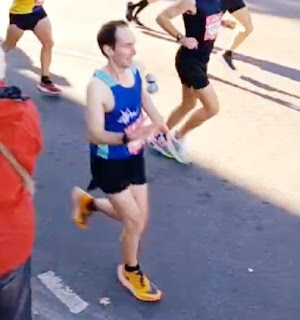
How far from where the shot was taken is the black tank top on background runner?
6500mm

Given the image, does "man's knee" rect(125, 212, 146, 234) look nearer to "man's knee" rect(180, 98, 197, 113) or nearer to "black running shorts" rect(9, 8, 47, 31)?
"man's knee" rect(180, 98, 197, 113)

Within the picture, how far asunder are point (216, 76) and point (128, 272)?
4841 millimetres

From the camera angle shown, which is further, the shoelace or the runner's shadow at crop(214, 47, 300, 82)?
the runner's shadow at crop(214, 47, 300, 82)

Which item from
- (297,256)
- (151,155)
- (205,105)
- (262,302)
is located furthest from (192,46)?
(262,302)

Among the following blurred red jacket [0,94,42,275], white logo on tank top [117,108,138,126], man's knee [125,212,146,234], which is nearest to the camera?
blurred red jacket [0,94,42,275]

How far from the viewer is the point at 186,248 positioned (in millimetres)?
5660

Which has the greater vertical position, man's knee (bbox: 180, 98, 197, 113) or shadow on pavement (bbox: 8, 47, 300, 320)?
man's knee (bbox: 180, 98, 197, 113)

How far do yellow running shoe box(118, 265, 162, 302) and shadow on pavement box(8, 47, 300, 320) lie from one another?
0.15ft

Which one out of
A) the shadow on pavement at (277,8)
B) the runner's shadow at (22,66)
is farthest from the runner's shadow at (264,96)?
the shadow on pavement at (277,8)

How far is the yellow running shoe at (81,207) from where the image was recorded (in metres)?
5.48

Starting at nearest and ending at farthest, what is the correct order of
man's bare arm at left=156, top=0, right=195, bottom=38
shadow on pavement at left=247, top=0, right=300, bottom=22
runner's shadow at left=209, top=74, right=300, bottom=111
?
man's bare arm at left=156, top=0, right=195, bottom=38 → runner's shadow at left=209, top=74, right=300, bottom=111 → shadow on pavement at left=247, top=0, right=300, bottom=22

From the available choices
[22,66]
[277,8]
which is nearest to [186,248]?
[22,66]

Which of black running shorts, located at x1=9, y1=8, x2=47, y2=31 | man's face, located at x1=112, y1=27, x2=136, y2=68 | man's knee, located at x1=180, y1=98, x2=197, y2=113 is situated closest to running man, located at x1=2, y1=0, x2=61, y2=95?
black running shorts, located at x1=9, y1=8, x2=47, y2=31

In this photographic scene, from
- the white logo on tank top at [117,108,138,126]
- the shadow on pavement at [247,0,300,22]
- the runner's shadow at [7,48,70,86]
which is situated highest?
the white logo on tank top at [117,108,138,126]
